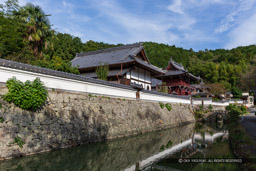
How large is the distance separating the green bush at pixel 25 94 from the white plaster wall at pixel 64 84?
41 centimetres

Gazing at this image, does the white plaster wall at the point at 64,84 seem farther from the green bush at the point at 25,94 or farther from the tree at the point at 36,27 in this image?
the tree at the point at 36,27

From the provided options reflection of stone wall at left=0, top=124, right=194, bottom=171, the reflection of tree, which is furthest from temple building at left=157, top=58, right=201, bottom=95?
reflection of stone wall at left=0, top=124, right=194, bottom=171

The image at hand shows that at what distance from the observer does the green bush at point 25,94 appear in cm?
779

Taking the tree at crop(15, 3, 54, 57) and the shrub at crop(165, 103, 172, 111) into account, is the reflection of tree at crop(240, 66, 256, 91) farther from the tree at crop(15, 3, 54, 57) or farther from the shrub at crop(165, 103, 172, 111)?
the tree at crop(15, 3, 54, 57)

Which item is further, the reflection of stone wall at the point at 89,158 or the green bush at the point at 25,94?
the green bush at the point at 25,94

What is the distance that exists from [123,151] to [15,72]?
650cm

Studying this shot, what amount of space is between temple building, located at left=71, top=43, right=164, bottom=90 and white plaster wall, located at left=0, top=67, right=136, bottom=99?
255 inches

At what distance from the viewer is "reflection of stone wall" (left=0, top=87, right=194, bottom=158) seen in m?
7.60

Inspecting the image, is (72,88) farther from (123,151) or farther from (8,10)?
(8,10)

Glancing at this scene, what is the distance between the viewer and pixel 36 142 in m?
8.15

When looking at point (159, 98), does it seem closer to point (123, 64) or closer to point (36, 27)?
point (123, 64)

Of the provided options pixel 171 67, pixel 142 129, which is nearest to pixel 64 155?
pixel 142 129

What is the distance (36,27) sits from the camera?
23.7 meters

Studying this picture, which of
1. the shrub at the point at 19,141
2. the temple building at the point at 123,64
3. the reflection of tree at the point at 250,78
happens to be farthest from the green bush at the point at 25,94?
the reflection of tree at the point at 250,78
